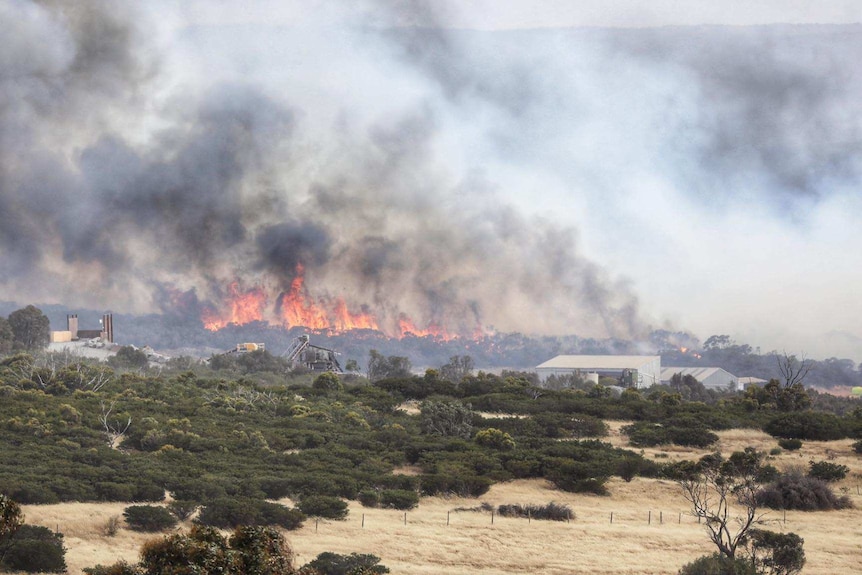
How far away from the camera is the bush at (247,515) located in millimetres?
32562

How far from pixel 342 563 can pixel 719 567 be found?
10312 mm

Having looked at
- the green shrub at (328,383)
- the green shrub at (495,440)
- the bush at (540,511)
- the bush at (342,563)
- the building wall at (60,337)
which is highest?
the building wall at (60,337)

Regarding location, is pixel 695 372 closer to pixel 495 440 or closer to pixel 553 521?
pixel 495 440

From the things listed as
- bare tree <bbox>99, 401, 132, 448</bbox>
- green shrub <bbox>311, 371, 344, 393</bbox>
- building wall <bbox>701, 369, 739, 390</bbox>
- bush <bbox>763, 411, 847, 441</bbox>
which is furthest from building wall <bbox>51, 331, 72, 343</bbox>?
bush <bbox>763, 411, 847, 441</bbox>

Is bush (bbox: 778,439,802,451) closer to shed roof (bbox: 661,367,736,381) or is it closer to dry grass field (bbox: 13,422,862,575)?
dry grass field (bbox: 13,422,862,575)

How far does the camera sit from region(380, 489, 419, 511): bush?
3722cm

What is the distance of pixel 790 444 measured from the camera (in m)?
50.6

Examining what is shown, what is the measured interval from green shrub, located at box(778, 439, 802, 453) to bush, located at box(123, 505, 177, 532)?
3287cm

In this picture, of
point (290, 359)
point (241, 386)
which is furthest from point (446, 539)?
point (290, 359)

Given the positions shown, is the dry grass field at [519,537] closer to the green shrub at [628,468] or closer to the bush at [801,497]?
the bush at [801,497]

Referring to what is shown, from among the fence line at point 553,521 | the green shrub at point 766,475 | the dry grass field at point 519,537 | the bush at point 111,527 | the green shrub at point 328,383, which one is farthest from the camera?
the green shrub at point 328,383

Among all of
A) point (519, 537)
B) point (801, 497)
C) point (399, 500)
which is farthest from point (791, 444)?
point (399, 500)

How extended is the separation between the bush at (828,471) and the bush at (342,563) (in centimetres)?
2463

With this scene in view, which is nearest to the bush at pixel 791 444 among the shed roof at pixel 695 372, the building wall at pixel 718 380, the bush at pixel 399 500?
the bush at pixel 399 500
